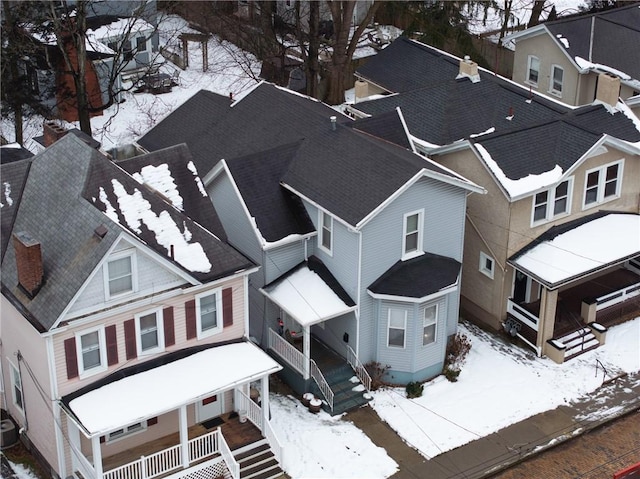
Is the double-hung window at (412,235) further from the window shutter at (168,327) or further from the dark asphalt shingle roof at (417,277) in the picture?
the window shutter at (168,327)

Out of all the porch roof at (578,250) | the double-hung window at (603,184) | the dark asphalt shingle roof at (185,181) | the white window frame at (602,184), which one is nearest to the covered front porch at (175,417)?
the dark asphalt shingle roof at (185,181)

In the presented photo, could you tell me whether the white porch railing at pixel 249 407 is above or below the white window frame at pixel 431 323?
below

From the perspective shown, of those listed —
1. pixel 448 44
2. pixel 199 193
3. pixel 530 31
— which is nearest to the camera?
pixel 199 193

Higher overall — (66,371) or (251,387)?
(66,371)

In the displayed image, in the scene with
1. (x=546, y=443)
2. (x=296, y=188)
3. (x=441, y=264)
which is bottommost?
(x=546, y=443)

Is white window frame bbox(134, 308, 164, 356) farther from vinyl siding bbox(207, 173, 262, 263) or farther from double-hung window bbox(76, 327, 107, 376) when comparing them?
vinyl siding bbox(207, 173, 262, 263)

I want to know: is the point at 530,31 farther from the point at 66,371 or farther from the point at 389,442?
the point at 66,371

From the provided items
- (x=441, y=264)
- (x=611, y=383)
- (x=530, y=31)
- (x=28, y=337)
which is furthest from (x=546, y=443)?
(x=530, y=31)
